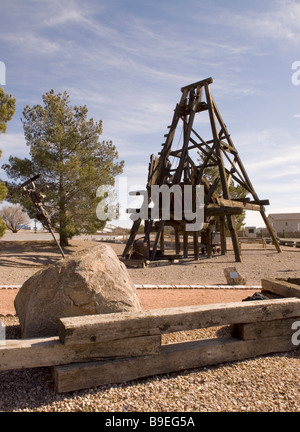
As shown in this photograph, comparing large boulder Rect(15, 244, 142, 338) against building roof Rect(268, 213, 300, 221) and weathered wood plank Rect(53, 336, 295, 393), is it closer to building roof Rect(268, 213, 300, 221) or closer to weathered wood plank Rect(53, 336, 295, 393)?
weathered wood plank Rect(53, 336, 295, 393)

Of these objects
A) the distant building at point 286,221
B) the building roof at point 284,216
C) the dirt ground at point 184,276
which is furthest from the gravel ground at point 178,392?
the building roof at point 284,216

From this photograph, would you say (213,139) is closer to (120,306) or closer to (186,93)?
(186,93)

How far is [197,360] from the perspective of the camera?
373 centimetres

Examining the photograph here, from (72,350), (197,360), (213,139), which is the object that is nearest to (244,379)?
(197,360)

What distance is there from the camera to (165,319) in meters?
3.58

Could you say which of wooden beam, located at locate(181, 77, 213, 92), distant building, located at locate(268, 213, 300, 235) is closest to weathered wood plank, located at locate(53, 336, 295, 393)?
wooden beam, located at locate(181, 77, 213, 92)

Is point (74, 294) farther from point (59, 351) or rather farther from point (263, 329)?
point (263, 329)

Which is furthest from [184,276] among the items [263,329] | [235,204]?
[263,329]

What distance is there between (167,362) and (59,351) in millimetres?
1120

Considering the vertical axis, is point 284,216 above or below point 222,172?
below

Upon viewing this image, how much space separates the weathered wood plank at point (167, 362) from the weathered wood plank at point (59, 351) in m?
0.07

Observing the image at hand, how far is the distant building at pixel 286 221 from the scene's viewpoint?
63156 millimetres

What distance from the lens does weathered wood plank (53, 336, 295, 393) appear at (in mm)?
3207

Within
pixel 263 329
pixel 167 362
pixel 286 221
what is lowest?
pixel 167 362
